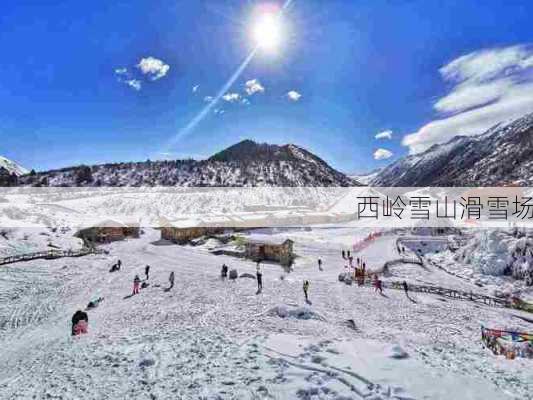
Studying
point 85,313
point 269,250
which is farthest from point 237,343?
point 269,250

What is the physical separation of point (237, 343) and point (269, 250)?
1236 inches

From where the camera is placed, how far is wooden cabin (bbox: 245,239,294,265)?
46.2 meters

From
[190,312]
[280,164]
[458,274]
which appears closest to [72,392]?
[190,312]

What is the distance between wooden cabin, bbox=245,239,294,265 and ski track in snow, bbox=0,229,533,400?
38.1 ft

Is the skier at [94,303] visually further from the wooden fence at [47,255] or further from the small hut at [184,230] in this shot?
the small hut at [184,230]

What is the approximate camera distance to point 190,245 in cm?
5953

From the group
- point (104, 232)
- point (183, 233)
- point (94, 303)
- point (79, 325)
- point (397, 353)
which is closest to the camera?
point (397, 353)

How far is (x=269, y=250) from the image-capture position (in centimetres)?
4650

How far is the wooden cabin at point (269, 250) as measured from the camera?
152ft

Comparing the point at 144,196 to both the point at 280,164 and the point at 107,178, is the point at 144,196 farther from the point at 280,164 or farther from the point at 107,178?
the point at 280,164

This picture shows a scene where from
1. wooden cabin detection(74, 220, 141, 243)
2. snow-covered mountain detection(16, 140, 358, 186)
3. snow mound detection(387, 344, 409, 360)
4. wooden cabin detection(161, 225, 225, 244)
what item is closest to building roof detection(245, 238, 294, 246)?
wooden cabin detection(161, 225, 225, 244)

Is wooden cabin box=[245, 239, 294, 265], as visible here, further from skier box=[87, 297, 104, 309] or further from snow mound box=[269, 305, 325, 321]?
snow mound box=[269, 305, 325, 321]

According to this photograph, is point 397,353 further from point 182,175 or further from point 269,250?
point 182,175

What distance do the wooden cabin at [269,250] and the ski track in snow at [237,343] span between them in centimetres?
1162
